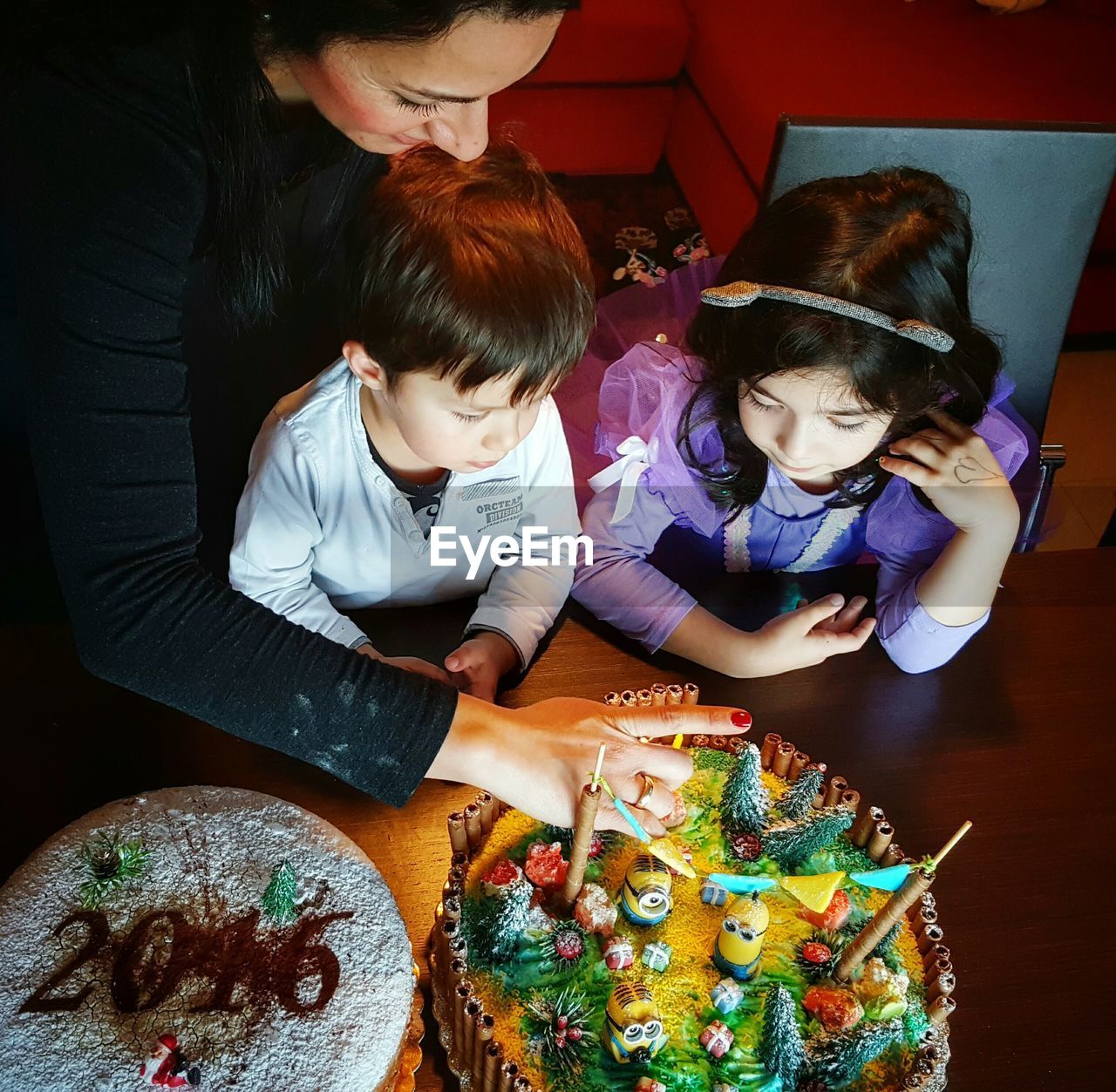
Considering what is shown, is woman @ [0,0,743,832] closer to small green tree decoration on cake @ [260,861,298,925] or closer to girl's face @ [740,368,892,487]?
small green tree decoration on cake @ [260,861,298,925]

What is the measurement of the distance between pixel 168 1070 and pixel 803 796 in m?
0.50

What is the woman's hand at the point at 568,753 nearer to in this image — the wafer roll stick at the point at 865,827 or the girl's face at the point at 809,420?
the wafer roll stick at the point at 865,827

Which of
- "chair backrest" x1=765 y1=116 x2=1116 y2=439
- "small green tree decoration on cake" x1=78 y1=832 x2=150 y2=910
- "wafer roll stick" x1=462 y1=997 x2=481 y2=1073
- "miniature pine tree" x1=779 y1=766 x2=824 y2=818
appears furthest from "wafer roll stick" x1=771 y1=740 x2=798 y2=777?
"chair backrest" x1=765 y1=116 x2=1116 y2=439

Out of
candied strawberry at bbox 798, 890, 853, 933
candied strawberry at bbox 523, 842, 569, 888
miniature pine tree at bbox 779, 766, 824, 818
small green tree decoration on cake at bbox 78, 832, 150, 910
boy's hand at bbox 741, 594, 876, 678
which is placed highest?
boy's hand at bbox 741, 594, 876, 678

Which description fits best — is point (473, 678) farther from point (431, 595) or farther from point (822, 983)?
point (822, 983)

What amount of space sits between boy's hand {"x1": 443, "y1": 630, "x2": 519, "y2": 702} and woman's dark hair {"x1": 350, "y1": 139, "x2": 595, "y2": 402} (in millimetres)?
230

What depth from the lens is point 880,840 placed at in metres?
0.86

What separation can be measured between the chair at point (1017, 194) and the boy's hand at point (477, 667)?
0.63 m

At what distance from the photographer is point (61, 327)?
0.72 meters

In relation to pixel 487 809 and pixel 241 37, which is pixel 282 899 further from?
pixel 241 37

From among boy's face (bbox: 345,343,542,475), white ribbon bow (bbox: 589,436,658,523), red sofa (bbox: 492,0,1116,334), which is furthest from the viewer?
red sofa (bbox: 492,0,1116,334)

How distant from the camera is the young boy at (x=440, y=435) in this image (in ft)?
3.05

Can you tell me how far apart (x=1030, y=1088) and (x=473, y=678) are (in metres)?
0.54

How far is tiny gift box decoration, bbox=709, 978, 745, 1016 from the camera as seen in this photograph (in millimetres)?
762
